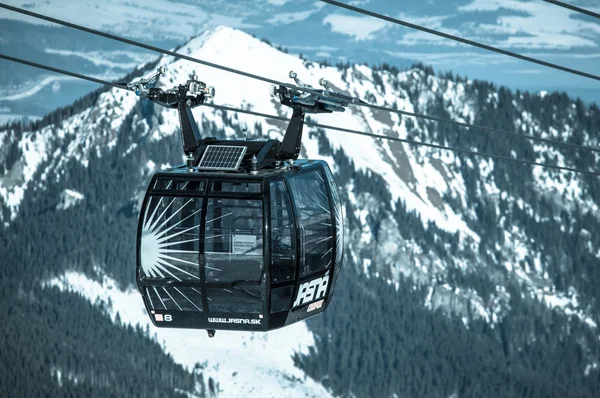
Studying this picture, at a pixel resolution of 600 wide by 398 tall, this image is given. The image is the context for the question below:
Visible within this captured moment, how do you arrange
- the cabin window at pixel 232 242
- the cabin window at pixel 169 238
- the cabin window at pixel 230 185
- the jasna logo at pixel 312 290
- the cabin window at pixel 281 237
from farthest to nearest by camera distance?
the jasna logo at pixel 312 290 → the cabin window at pixel 281 237 → the cabin window at pixel 230 185 → the cabin window at pixel 169 238 → the cabin window at pixel 232 242

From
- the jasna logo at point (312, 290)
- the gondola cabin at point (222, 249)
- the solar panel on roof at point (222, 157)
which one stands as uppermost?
the solar panel on roof at point (222, 157)

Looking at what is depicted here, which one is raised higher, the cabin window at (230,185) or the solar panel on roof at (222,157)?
the solar panel on roof at (222,157)

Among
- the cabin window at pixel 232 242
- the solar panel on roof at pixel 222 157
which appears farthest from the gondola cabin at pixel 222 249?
the solar panel on roof at pixel 222 157

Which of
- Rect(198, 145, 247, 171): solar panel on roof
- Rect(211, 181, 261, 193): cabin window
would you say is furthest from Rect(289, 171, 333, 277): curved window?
Rect(198, 145, 247, 171): solar panel on roof

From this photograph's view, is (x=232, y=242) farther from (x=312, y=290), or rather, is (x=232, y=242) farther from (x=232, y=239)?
(x=312, y=290)

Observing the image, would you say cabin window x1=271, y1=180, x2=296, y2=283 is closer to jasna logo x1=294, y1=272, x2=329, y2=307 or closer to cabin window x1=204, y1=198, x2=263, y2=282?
cabin window x1=204, y1=198, x2=263, y2=282

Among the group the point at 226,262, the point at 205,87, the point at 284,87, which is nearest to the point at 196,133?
the point at 205,87

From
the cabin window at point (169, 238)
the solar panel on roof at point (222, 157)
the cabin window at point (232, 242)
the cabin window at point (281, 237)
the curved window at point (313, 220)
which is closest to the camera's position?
the cabin window at point (232, 242)

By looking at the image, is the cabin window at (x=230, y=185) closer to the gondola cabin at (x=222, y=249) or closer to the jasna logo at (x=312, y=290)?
the gondola cabin at (x=222, y=249)
